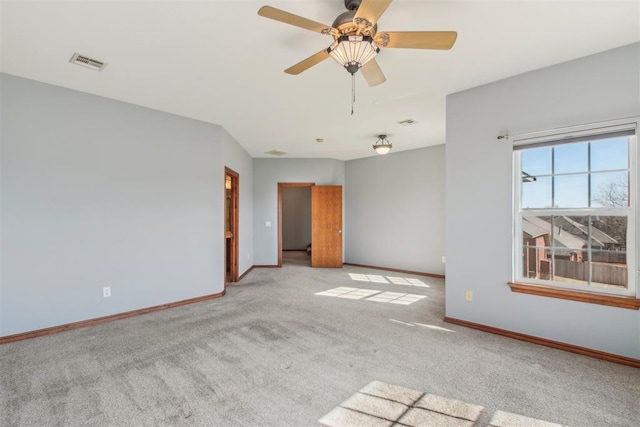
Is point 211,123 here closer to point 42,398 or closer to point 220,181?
point 220,181

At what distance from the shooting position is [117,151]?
3549 millimetres

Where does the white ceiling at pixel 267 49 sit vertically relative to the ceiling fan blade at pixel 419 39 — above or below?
above

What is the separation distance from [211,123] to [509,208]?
407 cm

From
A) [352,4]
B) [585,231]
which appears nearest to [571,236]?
[585,231]

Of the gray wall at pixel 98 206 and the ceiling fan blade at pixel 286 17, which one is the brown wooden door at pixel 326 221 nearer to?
the gray wall at pixel 98 206

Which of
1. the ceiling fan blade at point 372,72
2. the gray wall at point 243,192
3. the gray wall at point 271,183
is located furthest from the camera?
the gray wall at point 271,183

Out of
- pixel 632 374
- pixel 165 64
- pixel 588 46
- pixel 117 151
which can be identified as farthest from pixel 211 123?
pixel 632 374

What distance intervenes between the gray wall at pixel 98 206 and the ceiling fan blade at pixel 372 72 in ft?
9.69

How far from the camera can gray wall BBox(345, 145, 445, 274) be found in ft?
19.2

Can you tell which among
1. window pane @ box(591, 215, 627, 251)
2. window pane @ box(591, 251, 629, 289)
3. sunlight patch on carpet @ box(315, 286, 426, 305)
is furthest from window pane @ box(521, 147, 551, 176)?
sunlight patch on carpet @ box(315, 286, 426, 305)

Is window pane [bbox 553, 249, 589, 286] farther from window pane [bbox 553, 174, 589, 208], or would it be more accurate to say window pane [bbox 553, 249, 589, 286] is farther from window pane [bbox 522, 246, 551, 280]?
window pane [bbox 553, 174, 589, 208]

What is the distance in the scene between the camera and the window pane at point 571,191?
8.83ft

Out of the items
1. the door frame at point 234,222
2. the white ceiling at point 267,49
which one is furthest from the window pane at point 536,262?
the door frame at point 234,222

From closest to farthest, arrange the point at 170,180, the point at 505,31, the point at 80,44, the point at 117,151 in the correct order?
the point at 505,31 < the point at 80,44 < the point at 117,151 < the point at 170,180
